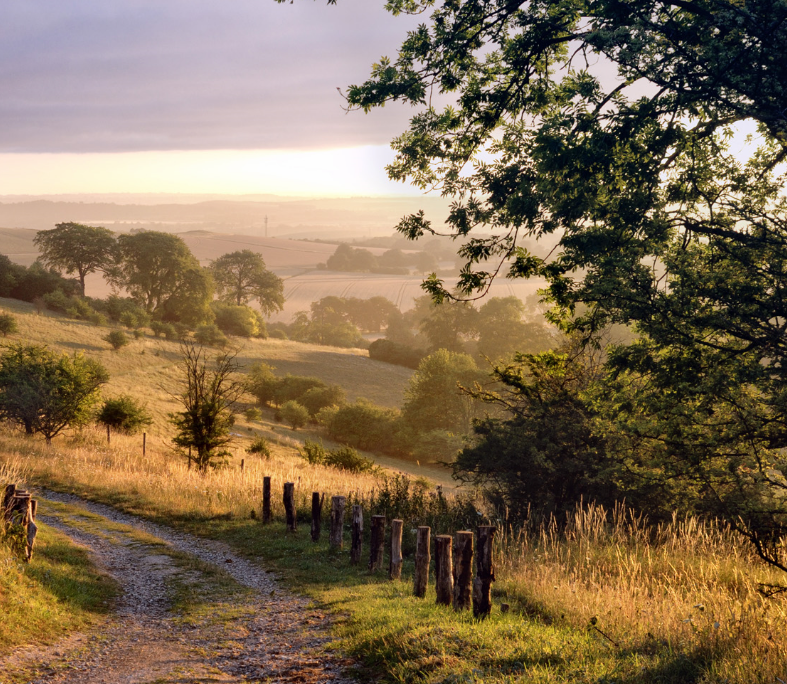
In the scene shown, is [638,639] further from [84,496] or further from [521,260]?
[84,496]

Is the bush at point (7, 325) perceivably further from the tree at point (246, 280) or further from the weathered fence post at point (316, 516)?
the weathered fence post at point (316, 516)

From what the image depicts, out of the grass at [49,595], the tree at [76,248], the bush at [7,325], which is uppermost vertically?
the tree at [76,248]

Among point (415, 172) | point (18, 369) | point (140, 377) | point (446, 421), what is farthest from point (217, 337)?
point (415, 172)

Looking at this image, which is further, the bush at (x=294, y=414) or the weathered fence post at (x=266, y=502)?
the bush at (x=294, y=414)

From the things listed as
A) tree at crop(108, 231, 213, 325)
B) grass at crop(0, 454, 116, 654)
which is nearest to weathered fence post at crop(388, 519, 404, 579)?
grass at crop(0, 454, 116, 654)

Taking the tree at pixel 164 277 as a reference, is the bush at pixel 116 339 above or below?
below

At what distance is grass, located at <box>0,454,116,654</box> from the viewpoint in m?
7.03

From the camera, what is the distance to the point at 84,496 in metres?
17.5

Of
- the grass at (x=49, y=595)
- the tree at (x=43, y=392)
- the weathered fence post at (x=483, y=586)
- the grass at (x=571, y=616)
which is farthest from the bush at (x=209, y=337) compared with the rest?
the weathered fence post at (x=483, y=586)

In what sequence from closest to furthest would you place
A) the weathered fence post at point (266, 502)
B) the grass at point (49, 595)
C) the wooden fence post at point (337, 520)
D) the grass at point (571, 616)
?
the grass at point (571, 616)
the grass at point (49, 595)
the wooden fence post at point (337, 520)
the weathered fence post at point (266, 502)

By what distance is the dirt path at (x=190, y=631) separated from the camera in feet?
21.2

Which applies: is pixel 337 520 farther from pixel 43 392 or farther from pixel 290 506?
pixel 43 392

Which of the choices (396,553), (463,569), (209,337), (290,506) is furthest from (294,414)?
(463,569)

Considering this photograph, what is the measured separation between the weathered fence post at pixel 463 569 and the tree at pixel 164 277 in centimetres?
7530
